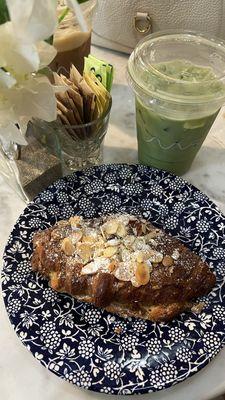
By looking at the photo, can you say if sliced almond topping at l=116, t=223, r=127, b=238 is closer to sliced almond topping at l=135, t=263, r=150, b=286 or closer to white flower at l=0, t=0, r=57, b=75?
sliced almond topping at l=135, t=263, r=150, b=286

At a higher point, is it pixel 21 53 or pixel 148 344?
pixel 21 53

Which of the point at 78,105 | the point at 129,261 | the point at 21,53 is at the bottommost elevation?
the point at 129,261

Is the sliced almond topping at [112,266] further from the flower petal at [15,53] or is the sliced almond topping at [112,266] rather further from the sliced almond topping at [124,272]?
the flower petal at [15,53]

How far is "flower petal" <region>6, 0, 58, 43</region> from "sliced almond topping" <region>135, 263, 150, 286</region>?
1.31 feet

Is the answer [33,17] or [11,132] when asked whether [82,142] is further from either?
[33,17]

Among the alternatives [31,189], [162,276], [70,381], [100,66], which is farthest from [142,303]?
[100,66]

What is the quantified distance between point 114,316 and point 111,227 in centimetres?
15

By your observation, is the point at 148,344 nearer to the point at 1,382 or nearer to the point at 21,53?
the point at 1,382

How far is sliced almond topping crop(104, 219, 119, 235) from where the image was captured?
75cm

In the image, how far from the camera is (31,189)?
88cm

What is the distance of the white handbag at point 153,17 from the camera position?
3.32 feet

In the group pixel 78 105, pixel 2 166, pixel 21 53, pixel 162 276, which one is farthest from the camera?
pixel 2 166

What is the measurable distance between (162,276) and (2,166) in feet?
1.41

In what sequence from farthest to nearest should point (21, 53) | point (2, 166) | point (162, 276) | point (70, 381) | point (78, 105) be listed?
point (2, 166)
point (78, 105)
point (162, 276)
point (70, 381)
point (21, 53)
